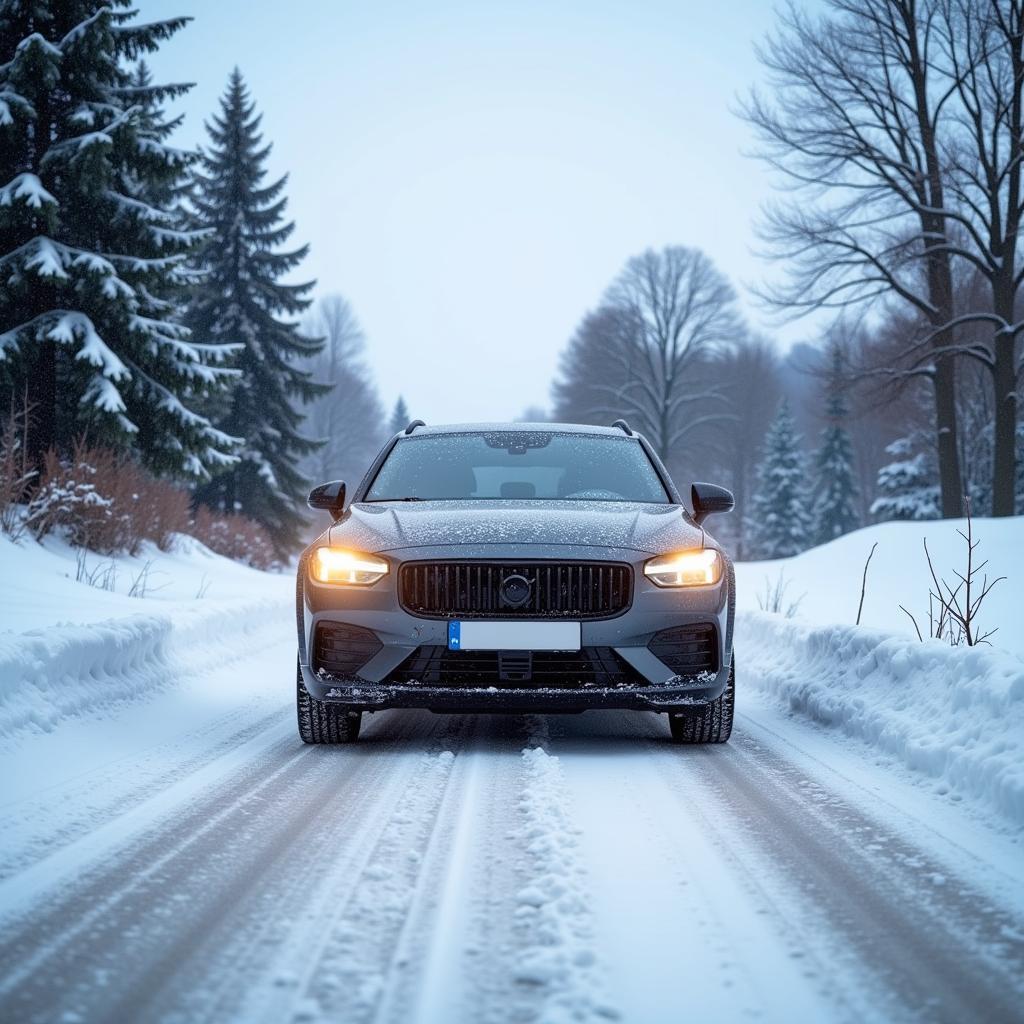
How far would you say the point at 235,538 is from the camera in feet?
78.1

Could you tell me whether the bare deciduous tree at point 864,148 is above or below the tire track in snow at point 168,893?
above

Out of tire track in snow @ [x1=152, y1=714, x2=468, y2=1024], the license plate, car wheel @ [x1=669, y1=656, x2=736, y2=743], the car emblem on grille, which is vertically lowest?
tire track in snow @ [x1=152, y1=714, x2=468, y2=1024]

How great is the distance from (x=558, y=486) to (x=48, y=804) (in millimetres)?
3516

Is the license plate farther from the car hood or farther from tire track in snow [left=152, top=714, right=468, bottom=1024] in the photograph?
tire track in snow [left=152, top=714, right=468, bottom=1024]

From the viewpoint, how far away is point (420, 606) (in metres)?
4.85

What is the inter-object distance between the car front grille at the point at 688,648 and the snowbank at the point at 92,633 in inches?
119

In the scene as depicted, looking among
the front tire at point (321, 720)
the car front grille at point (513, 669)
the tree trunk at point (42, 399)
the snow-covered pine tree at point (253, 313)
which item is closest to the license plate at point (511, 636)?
the car front grille at point (513, 669)

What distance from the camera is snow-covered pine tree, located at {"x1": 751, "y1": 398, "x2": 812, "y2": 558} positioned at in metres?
56.6

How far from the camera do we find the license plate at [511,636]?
474 cm

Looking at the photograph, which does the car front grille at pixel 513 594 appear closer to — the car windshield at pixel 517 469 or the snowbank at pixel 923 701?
the car windshield at pixel 517 469

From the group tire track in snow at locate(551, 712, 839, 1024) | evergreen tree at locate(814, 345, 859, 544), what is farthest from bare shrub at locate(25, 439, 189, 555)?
evergreen tree at locate(814, 345, 859, 544)

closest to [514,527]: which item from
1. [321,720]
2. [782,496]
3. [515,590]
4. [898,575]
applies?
[515,590]

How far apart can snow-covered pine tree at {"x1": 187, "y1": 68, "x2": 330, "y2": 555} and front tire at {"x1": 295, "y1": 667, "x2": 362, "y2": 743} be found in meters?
23.7

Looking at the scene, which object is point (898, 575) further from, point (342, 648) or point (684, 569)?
point (342, 648)
